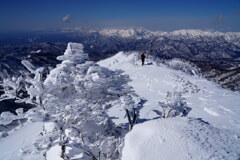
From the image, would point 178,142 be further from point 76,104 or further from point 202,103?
point 202,103

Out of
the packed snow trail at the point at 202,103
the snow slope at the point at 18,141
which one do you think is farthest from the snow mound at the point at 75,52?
the snow slope at the point at 18,141

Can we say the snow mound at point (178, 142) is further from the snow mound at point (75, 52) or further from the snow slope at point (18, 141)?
the snow slope at point (18, 141)

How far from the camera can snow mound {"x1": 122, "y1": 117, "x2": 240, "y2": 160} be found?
670 cm

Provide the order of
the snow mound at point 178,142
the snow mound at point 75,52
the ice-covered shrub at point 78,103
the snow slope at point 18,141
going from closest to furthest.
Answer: the snow mound at point 178,142 → the ice-covered shrub at point 78,103 → the snow mound at point 75,52 → the snow slope at point 18,141

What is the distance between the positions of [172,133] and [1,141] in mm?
13370

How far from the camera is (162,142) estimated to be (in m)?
7.20

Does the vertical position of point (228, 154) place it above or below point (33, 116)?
below

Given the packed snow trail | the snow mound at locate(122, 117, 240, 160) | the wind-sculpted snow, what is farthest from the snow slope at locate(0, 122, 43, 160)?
the packed snow trail

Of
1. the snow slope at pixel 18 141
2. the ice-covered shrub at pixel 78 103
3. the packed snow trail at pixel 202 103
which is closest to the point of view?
the ice-covered shrub at pixel 78 103

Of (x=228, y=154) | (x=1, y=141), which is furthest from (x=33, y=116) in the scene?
(x=1, y=141)

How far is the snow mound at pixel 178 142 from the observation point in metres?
6.70

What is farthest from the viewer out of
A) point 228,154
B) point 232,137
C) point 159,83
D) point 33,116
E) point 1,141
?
point 159,83

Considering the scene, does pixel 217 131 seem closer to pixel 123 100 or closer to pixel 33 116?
pixel 123 100

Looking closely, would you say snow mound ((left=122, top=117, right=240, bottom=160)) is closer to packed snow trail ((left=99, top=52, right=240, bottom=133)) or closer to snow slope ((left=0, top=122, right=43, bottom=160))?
packed snow trail ((left=99, top=52, right=240, bottom=133))
